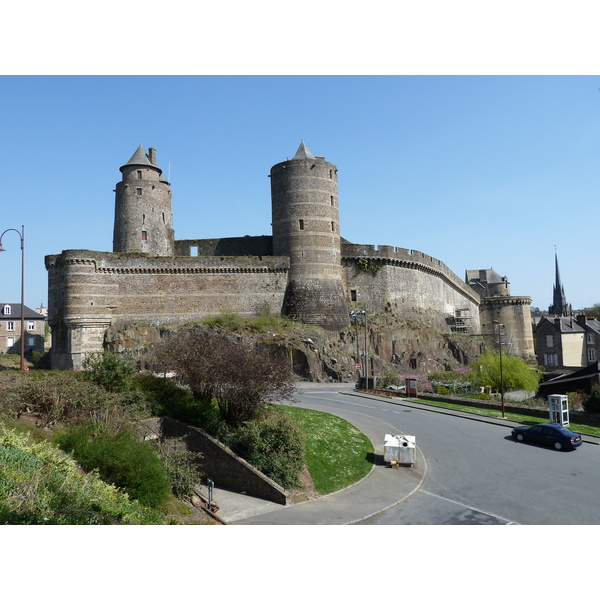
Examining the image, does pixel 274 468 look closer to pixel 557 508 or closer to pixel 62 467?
pixel 62 467

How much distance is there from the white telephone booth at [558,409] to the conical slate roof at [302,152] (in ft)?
92.0

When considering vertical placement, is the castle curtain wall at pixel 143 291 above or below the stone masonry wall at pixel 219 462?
above

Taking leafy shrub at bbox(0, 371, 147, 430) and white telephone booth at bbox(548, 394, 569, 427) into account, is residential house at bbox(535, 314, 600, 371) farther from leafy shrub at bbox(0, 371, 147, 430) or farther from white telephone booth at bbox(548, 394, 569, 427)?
leafy shrub at bbox(0, 371, 147, 430)

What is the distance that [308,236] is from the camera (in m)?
42.1

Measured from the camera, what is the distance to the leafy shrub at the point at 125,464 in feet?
40.5

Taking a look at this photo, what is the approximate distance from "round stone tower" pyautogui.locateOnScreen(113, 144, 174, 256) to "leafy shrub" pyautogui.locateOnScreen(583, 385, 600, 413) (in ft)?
113

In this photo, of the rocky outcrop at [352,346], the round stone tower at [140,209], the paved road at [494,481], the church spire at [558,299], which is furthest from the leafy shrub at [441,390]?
the church spire at [558,299]

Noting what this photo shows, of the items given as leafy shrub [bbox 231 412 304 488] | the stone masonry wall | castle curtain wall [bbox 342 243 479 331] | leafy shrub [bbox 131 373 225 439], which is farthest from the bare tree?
castle curtain wall [bbox 342 243 479 331]

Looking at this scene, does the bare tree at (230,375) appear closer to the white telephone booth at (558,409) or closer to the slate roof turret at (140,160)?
the white telephone booth at (558,409)

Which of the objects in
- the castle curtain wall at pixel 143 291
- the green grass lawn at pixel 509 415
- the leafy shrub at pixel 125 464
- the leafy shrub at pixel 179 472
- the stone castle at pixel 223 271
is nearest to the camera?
the leafy shrub at pixel 125 464

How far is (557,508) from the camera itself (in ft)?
46.3

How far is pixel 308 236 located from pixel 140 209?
49.4 feet

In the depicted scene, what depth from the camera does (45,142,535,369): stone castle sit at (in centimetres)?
3866

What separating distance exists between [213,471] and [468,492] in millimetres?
8403
